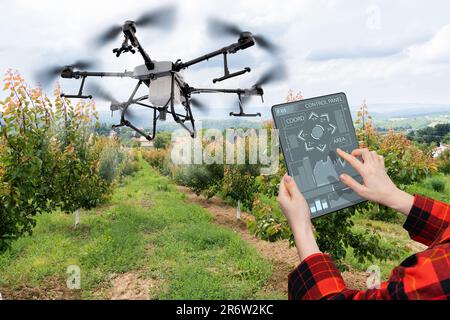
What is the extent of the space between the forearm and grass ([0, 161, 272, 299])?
3.03 m

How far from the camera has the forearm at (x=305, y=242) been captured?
91cm

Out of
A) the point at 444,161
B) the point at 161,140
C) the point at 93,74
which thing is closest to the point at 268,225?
the point at 93,74

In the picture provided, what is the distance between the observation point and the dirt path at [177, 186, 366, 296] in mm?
4301

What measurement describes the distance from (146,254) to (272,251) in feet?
6.09

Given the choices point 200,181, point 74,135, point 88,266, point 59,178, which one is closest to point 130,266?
point 88,266

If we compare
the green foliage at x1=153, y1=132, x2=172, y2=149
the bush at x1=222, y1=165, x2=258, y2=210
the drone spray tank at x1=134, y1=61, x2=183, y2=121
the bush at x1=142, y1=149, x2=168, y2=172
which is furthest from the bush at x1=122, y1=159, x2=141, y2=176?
the drone spray tank at x1=134, y1=61, x2=183, y2=121

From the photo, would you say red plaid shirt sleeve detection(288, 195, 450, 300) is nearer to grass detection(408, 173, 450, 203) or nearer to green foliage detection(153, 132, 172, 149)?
grass detection(408, 173, 450, 203)

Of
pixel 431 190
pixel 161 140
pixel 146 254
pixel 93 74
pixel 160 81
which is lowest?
pixel 146 254

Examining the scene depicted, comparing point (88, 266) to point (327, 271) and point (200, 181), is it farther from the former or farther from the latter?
point (327, 271)

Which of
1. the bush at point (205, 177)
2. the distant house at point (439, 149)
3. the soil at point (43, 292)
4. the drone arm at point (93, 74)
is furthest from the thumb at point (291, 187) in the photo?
the distant house at point (439, 149)

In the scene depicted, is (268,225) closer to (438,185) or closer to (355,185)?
(355,185)

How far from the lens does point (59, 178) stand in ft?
14.4

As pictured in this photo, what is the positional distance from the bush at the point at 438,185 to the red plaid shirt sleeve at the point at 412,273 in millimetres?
8810

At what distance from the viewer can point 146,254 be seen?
5188 millimetres
